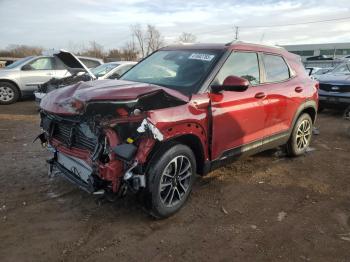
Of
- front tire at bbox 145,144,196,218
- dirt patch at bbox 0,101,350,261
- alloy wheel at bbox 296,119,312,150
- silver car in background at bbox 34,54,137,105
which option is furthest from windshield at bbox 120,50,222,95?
alloy wheel at bbox 296,119,312,150

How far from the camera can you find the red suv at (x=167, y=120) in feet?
11.7

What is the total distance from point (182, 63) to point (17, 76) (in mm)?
9484

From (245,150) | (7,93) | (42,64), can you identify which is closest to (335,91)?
(245,150)

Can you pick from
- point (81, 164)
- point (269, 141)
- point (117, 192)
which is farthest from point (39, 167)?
point (269, 141)

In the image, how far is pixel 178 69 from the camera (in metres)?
4.69

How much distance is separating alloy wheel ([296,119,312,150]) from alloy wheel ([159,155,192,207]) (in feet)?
9.75

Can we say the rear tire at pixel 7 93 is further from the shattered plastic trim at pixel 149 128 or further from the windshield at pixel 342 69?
the windshield at pixel 342 69

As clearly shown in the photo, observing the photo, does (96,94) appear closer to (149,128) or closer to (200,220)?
(149,128)

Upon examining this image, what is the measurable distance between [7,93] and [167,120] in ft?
34.2

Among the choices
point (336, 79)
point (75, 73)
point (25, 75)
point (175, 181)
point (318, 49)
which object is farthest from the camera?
point (318, 49)

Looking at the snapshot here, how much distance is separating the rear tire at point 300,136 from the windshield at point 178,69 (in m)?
2.39

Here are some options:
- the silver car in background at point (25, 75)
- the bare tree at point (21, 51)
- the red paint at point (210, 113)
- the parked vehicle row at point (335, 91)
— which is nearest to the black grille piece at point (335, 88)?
the parked vehicle row at point (335, 91)

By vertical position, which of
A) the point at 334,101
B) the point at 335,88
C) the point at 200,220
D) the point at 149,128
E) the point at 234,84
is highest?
the point at 234,84

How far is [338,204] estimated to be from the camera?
4.57 meters
